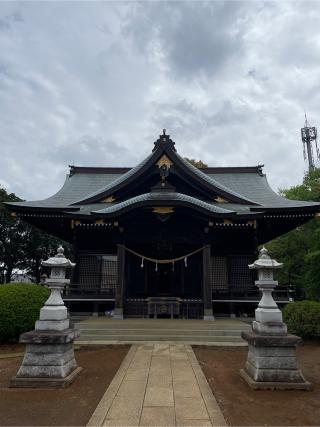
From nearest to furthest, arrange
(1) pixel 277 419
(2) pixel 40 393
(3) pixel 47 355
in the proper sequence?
(1) pixel 277 419 → (2) pixel 40 393 → (3) pixel 47 355

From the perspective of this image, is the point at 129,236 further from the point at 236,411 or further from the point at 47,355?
the point at 236,411

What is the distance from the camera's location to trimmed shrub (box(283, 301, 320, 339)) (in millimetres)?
10289

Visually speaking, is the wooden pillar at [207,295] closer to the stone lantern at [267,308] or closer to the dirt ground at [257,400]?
the dirt ground at [257,400]

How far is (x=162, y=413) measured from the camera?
461 cm

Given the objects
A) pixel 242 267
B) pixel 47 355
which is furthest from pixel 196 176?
pixel 47 355

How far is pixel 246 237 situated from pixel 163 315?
565cm

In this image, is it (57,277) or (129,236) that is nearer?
(57,277)

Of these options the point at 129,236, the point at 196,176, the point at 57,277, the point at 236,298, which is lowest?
the point at 236,298

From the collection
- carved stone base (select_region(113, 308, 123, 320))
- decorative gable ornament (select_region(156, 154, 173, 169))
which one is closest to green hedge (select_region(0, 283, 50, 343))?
carved stone base (select_region(113, 308, 123, 320))

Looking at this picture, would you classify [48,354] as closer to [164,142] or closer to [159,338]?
[159,338]

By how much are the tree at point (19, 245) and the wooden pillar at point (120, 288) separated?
24.1m

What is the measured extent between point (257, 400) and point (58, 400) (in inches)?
134

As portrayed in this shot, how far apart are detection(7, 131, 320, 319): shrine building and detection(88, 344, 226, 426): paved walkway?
5.60 metres

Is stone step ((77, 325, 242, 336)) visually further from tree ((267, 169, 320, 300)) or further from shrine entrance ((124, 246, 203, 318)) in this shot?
tree ((267, 169, 320, 300))
